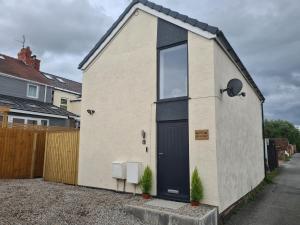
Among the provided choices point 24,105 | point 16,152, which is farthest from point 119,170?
point 24,105

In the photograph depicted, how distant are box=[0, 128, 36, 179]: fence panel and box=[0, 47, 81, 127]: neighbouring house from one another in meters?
5.66

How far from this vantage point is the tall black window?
7.68m

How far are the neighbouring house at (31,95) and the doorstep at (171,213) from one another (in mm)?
14036

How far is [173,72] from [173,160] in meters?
2.75

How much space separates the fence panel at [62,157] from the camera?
10188mm

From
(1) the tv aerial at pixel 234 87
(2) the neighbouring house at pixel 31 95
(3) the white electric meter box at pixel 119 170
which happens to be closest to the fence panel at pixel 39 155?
(2) the neighbouring house at pixel 31 95

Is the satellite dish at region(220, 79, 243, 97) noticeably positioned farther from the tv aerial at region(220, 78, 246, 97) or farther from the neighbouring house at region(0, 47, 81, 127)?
the neighbouring house at region(0, 47, 81, 127)

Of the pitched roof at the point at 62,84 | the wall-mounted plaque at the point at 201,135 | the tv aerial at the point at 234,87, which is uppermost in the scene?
the pitched roof at the point at 62,84

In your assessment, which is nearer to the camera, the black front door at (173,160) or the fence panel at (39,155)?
the black front door at (173,160)

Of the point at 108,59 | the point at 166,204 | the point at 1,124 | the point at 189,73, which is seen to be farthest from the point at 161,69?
the point at 1,124

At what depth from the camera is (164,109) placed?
7750mm

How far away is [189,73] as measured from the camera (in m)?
7.41

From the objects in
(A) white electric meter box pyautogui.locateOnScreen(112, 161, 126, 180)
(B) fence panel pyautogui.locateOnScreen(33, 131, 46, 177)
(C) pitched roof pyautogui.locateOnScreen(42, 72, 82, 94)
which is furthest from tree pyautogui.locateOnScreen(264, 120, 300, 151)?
(A) white electric meter box pyautogui.locateOnScreen(112, 161, 126, 180)

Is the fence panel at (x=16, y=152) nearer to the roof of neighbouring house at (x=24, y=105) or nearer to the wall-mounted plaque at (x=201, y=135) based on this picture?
the roof of neighbouring house at (x=24, y=105)
